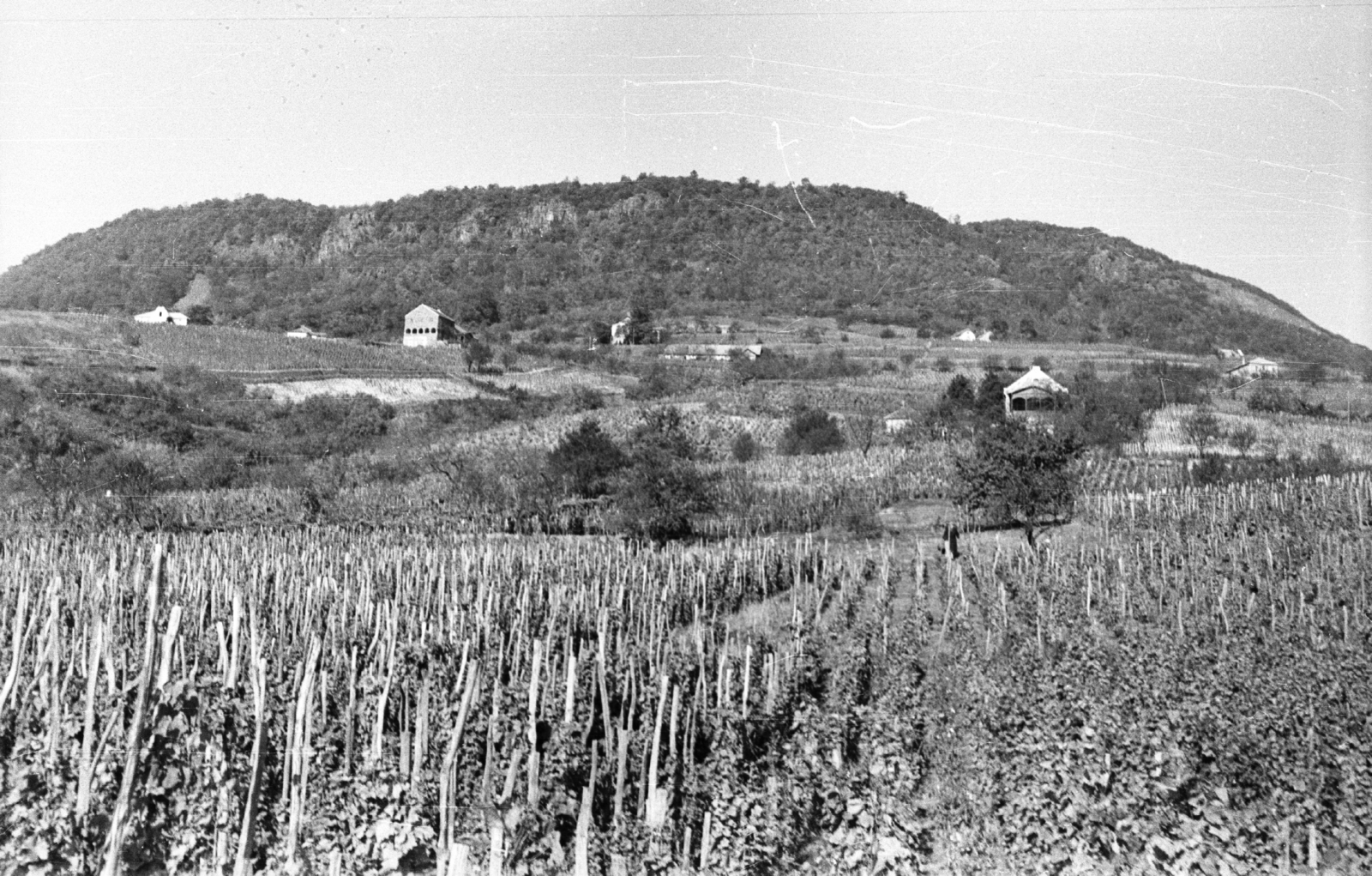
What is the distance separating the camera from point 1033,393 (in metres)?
48.1

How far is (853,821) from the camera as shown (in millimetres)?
7445

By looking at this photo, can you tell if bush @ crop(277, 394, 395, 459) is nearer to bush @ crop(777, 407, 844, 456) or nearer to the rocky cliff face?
bush @ crop(777, 407, 844, 456)

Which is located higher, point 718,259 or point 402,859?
point 718,259

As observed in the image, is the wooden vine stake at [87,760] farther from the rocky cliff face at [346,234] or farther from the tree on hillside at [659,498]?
the rocky cliff face at [346,234]

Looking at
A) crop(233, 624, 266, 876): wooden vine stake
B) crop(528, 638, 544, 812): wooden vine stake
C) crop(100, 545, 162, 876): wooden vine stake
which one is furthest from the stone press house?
crop(100, 545, 162, 876): wooden vine stake

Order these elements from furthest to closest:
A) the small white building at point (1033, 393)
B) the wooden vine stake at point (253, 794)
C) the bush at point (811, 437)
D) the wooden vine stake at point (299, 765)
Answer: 1. the small white building at point (1033, 393)
2. the bush at point (811, 437)
3. the wooden vine stake at point (299, 765)
4. the wooden vine stake at point (253, 794)

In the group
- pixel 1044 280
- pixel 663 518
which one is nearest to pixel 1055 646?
pixel 663 518

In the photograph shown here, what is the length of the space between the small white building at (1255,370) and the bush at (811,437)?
31.3m

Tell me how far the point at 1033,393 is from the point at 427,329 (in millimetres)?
43462

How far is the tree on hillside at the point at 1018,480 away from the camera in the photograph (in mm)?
23031

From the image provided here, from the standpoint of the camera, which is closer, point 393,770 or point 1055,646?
point 393,770

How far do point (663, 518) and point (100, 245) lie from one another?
110 m

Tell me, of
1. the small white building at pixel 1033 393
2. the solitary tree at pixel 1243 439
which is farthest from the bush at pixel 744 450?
the solitary tree at pixel 1243 439

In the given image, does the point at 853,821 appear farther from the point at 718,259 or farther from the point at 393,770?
the point at 718,259
